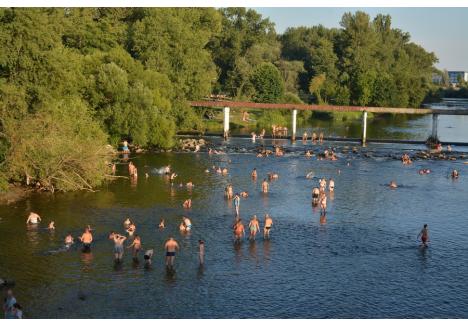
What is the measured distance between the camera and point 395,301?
25.2m

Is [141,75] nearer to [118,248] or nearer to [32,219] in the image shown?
[32,219]

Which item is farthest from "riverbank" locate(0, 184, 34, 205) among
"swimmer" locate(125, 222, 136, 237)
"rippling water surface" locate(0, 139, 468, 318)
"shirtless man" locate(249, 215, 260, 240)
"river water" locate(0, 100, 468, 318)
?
"shirtless man" locate(249, 215, 260, 240)

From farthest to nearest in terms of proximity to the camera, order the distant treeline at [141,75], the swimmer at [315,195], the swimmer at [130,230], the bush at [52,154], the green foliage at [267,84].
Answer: the green foliage at [267,84] → the distant treeline at [141,75] → the swimmer at [315,195] → the bush at [52,154] → the swimmer at [130,230]

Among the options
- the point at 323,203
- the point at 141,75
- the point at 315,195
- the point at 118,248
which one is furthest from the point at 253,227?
the point at 141,75

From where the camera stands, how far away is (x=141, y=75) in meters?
71.4

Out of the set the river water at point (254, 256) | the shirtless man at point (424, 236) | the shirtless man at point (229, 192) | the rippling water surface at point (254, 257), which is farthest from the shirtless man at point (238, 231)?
the shirtless man at point (229, 192)

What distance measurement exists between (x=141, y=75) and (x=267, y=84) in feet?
150

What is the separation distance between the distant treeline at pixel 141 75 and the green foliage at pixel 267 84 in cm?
21

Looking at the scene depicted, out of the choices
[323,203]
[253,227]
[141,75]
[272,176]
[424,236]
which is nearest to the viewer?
[424,236]

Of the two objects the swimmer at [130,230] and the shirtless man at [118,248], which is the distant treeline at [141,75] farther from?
the shirtless man at [118,248]

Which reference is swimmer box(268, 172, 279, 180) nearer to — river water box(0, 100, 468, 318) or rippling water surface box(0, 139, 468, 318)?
river water box(0, 100, 468, 318)

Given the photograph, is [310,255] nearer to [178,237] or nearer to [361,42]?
[178,237]

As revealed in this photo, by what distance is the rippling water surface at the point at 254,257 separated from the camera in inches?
963

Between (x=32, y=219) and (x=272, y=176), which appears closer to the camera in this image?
(x=32, y=219)
